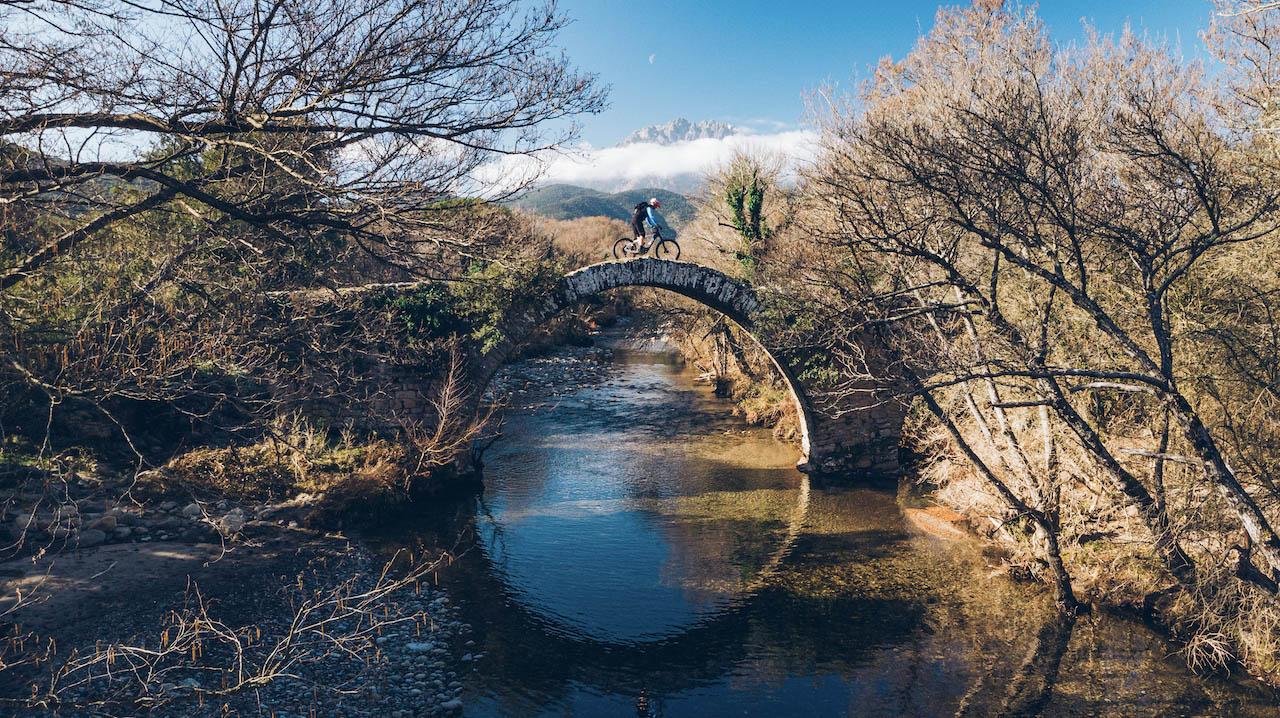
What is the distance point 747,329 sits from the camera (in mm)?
16984

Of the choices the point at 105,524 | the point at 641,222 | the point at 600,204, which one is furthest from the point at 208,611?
the point at 600,204

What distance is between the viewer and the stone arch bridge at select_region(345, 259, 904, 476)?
15.4 m

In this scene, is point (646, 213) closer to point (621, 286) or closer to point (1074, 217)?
point (621, 286)

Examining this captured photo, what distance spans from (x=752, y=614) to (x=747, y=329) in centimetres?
798

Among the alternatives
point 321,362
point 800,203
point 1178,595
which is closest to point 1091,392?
point 1178,595

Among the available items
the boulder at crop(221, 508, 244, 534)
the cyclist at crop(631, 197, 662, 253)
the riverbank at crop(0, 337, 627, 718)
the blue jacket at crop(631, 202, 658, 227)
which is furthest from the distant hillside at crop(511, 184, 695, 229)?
the riverbank at crop(0, 337, 627, 718)

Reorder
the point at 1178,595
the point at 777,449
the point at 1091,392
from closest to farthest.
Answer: the point at 1178,595
the point at 1091,392
the point at 777,449

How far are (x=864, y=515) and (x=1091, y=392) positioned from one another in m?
4.83

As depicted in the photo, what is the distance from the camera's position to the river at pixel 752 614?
27.1 ft

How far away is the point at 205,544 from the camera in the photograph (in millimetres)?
11516

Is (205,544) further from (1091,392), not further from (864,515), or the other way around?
(1091,392)

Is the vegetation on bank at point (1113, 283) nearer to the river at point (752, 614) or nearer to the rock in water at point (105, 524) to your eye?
the river at point (752, 614)

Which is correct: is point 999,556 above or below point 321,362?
below

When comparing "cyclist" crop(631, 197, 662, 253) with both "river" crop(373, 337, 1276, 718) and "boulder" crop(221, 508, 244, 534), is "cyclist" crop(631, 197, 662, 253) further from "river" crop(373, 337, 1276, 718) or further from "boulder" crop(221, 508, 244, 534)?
"boulder" crop(221, 508, 244, 534)
